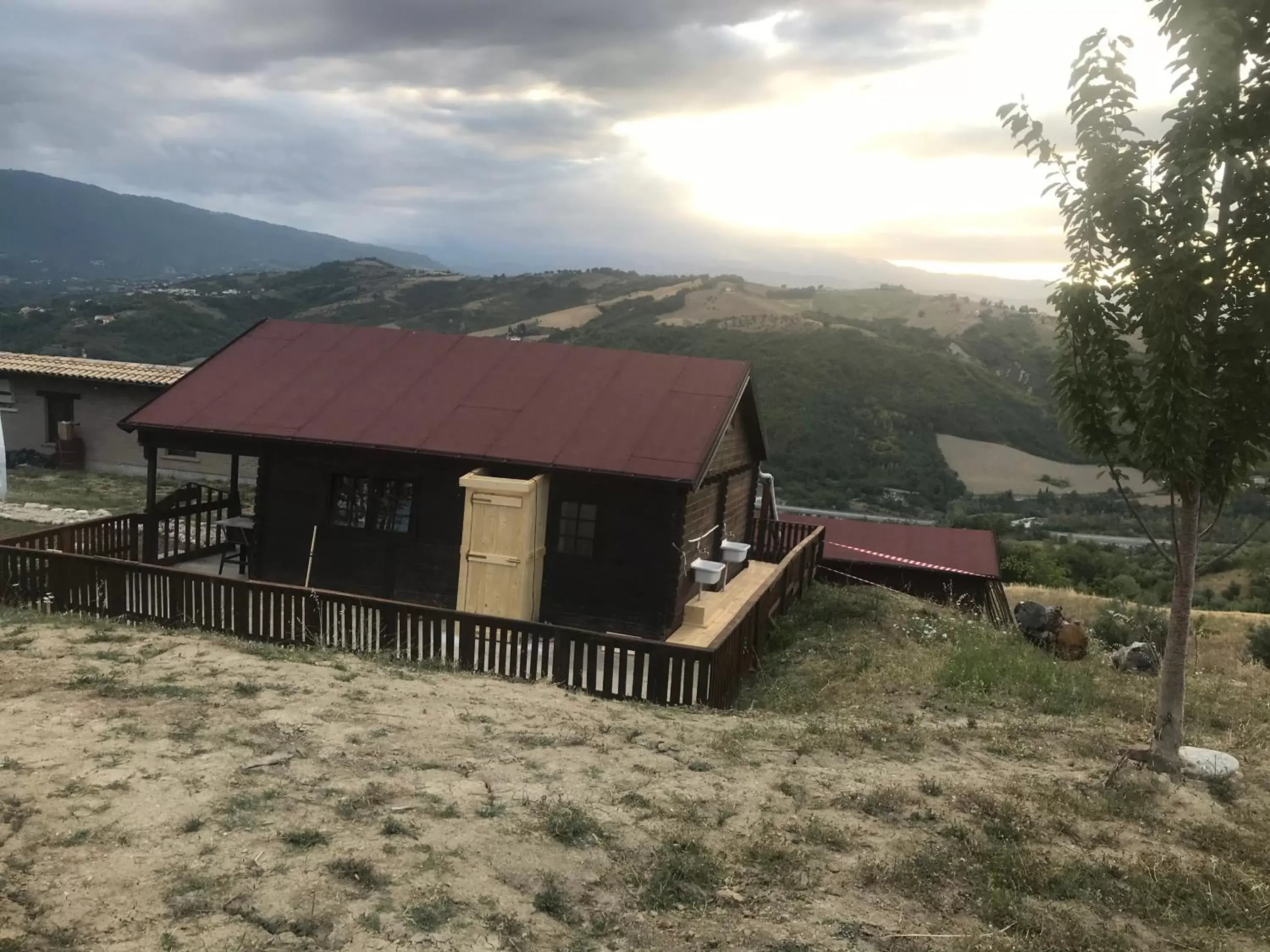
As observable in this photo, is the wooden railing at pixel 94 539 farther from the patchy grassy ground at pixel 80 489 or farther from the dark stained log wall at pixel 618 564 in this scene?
the dark stained log wall at pixel 618 564

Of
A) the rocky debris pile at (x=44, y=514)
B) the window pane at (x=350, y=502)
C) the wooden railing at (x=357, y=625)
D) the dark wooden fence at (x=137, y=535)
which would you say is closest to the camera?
the wooden railing at (x=357, y=625)

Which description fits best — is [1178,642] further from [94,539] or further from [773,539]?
[94,539]

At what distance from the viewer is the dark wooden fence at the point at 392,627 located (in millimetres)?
9852

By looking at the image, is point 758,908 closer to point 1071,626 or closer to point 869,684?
point 869,684

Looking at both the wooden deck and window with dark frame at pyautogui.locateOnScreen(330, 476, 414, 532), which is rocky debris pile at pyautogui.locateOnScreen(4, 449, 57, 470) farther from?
the wooden deck

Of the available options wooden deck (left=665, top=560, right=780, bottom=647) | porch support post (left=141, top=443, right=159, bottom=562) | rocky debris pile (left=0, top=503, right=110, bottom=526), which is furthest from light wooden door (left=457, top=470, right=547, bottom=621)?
rocky debris pile (left=0, top=503, right=110, bottom=526)

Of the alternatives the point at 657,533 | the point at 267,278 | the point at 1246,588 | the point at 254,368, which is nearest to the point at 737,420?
the point at 657,533

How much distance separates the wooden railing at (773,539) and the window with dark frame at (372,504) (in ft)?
26.0

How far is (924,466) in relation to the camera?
74.1 metres

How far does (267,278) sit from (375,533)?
200622mm

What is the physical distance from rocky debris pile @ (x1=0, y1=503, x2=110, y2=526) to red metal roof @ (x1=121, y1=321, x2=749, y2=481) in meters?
9.12

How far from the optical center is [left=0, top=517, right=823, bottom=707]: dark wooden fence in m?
9.85

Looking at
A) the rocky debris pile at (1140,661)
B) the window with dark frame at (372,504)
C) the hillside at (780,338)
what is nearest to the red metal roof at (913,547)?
the rocky debris pile at (1140,661)

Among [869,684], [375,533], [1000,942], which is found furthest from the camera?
[375,533]
